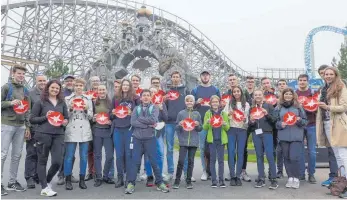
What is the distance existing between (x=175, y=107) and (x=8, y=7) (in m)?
21.5

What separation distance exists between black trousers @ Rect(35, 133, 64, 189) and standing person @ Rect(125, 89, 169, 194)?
1031mm

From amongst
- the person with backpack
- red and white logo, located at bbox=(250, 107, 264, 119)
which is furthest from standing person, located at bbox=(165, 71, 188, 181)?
red and white logo, located at bbox=(250, 107, 264, 119)

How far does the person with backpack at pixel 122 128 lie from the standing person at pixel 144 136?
22 cm

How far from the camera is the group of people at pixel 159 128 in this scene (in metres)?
4.61

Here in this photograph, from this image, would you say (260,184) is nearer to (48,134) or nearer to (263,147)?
(263,147)

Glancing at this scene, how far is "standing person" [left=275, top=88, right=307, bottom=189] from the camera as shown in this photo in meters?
5.00

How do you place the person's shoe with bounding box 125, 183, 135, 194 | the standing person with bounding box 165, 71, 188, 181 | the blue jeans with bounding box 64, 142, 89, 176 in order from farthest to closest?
the standing person with bounding box 165, 71, 188, 181, the blue jeans with bounding box 64, 142, 89, 176, the person's shoe with bounding box 125, 183, 135, 194

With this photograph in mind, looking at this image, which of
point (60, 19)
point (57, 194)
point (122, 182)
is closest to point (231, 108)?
point (122, 182)

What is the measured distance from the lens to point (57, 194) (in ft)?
14.9

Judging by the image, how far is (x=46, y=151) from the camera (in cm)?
448

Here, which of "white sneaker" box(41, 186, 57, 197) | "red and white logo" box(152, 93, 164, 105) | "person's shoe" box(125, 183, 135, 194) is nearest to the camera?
"white sneaker" box(41, 186, 57, 197)

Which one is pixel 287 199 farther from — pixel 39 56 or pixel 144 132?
pixel 39 56

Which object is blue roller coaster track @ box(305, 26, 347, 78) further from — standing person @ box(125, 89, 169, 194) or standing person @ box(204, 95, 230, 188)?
standing person @ box(125, 89, 169, 194)

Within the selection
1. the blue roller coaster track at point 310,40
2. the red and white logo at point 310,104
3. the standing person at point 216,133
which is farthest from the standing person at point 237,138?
the blue roller coaster track at point 310,40
